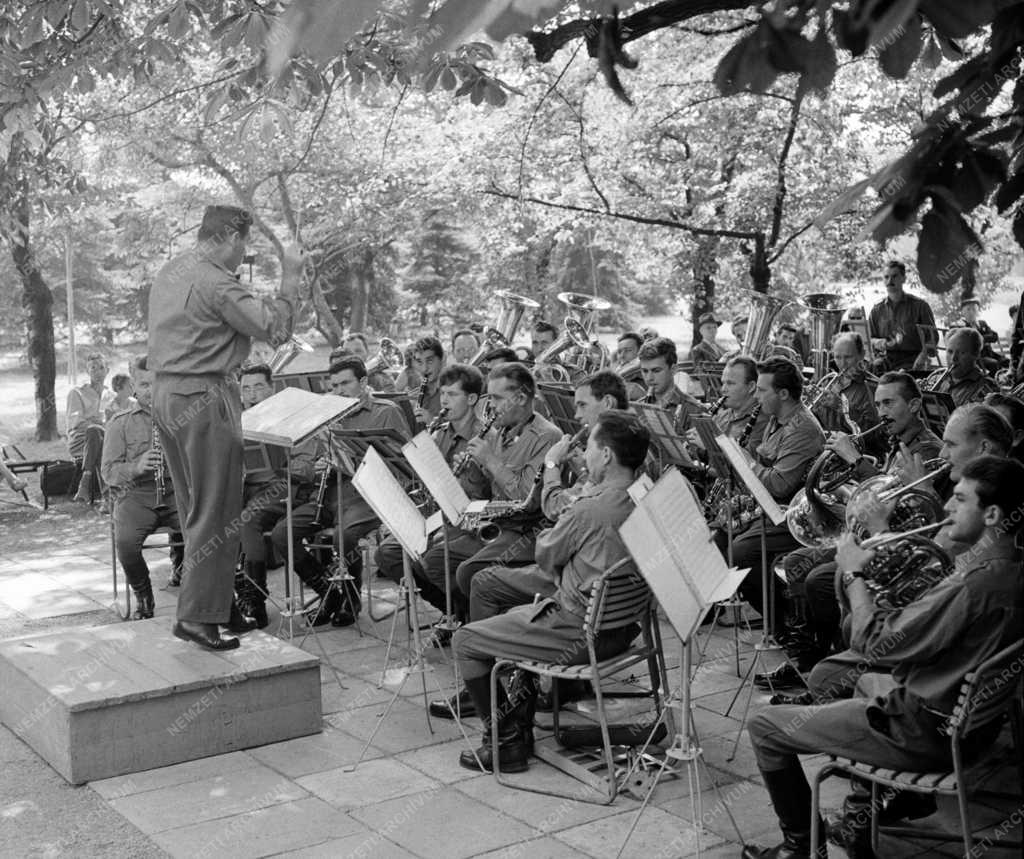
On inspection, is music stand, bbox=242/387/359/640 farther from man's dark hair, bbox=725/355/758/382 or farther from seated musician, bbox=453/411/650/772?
man's dark hair, bbox=725/355/758/382

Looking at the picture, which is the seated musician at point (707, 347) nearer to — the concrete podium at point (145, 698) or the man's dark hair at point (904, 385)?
the man's dark hair at point (904, 385)

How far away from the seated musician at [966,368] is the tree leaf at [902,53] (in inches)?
265

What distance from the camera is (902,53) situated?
2768mm

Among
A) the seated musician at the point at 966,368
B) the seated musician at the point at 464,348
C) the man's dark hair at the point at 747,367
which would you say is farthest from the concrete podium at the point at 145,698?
the seated musician at the point at 464,348

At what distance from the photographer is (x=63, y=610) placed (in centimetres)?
895

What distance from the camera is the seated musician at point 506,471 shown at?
276 inches

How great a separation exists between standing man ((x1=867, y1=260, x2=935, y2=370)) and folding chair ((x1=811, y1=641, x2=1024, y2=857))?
33.6 feet

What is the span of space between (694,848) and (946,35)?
3.29 m

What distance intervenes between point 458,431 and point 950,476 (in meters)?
3.52

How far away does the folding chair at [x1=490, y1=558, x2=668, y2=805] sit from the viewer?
5094 mm

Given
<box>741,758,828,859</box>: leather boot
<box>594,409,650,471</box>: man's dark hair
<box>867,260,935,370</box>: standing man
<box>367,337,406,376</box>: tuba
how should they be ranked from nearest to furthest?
<box>741,758,828,859</box>: leather boot, <box>594,409,650,471</box>: man's dark hair, <box>367,337,406,376</box>: tuba, <box>867,260,935,370</box>: standing man

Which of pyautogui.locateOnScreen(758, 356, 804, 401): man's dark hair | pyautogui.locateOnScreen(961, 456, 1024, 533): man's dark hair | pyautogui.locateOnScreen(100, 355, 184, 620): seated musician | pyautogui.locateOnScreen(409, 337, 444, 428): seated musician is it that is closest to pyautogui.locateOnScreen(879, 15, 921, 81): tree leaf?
pyautogui.locateOnScreen(961, 456, 1024, 533): man's dark hair

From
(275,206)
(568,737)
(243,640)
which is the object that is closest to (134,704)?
(243,640)

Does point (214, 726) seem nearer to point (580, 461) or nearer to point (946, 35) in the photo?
point (580, 461)
